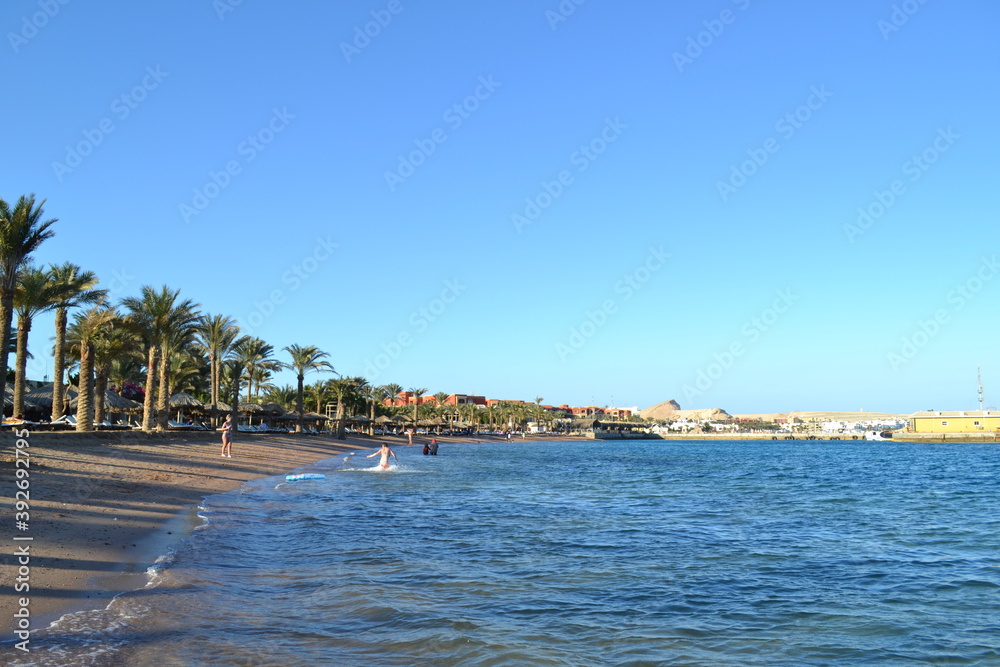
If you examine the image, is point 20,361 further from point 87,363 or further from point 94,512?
point 94,512

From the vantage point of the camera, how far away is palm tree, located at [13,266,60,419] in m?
28.1

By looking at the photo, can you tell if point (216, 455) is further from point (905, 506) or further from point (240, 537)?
point (905, 506)

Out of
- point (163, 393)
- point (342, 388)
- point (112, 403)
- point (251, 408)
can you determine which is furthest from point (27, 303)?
point (342, 388)

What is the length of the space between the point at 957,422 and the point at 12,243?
140 metres

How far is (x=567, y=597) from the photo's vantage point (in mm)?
10750

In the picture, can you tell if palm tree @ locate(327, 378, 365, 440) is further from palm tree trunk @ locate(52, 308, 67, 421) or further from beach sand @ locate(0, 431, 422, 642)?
beach sand @ locate(0, 431, 422, 642)

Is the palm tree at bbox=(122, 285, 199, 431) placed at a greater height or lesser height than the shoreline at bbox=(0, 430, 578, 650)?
greater

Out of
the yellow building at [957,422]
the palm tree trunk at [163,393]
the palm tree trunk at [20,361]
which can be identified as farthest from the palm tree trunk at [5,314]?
the yellow building at [957,422]

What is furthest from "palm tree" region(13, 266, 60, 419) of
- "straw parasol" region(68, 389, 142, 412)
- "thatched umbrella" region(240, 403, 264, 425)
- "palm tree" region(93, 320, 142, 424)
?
"thatched umbrella" region(240, 403, 264, 425)

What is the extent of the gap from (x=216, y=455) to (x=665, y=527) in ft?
76.4

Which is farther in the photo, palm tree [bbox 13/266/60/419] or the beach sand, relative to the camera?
palm tree [bbox 13/266/60/419]

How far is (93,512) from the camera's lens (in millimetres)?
13641

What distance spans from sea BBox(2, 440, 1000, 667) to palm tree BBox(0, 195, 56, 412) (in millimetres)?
9754

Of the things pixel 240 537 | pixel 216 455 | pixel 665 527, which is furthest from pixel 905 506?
pixel 216 455
